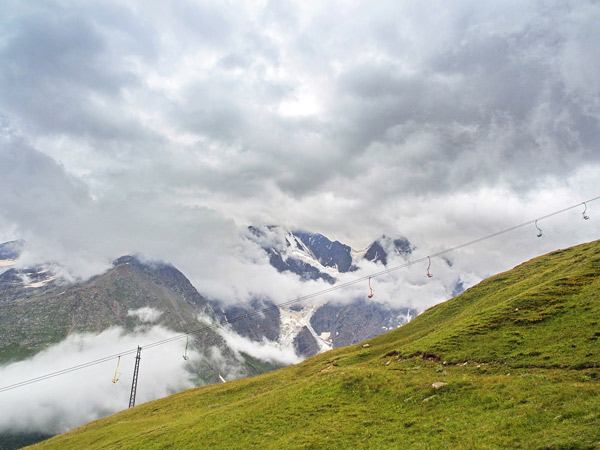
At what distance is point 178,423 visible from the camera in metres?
50.6

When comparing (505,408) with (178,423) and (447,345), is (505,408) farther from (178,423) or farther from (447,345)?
(178,423)

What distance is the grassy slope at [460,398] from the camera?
25219 millimetres

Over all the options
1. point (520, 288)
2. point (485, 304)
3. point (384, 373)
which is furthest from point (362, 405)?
point (520, 288)

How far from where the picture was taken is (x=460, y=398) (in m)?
31.8

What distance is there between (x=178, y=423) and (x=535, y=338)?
49367 millimetres

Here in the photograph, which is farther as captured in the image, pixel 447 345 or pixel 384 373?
pixel 447 345

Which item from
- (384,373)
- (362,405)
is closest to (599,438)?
(362,405)

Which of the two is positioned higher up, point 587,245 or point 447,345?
point 587,245

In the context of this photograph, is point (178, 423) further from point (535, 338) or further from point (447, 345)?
point (535, 338)

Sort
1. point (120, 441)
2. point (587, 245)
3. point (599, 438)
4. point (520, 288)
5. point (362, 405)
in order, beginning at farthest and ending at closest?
point (587, 245) < point (520, 288) < point (120, 441) < point (362, 405) < point (599, 438)

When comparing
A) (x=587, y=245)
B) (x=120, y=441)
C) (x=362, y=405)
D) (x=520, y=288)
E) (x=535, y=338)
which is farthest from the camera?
(x=587, y=245)

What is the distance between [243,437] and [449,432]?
21624mm

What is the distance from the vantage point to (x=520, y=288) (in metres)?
63.9

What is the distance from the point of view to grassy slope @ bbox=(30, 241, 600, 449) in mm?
25219
